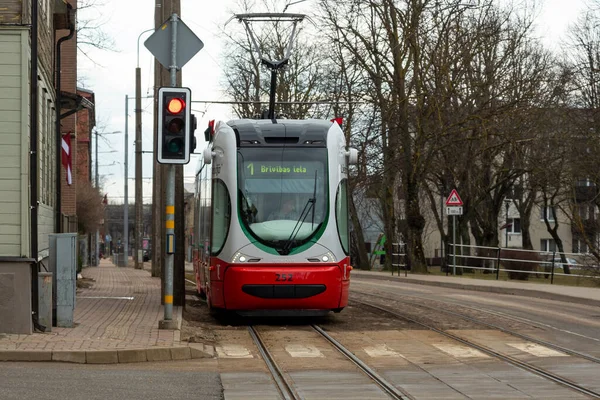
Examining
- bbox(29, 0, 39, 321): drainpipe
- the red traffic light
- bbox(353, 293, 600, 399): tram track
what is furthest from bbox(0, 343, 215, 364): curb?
bbox(353, 293, 600, 399): tram track

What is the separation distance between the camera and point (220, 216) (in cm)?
1645

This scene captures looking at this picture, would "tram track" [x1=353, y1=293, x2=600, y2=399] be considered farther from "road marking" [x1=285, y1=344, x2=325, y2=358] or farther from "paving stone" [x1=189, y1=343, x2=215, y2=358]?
"paving stone" [x1=189, y1=343, x2=215, y2=358]

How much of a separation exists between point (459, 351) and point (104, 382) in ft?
15.7

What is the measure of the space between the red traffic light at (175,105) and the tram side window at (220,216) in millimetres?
2443

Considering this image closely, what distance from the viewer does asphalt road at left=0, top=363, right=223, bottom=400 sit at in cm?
926

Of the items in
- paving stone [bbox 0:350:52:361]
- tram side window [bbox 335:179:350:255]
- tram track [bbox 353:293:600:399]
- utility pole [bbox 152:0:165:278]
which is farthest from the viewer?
utility pole [bbox 152:0:165:278]

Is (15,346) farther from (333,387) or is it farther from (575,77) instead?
(575,77)

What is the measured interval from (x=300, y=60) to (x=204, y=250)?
1407 inches

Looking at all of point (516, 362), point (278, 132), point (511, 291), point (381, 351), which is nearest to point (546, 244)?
point (511, 291)

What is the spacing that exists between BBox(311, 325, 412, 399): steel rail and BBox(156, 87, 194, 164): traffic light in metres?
3.15

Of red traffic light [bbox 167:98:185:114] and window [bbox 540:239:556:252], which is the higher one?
red traffic light [bbox 167:98:185:114]

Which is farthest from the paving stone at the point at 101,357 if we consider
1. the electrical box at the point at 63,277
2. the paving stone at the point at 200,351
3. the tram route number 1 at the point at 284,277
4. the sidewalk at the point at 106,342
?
the tram route number 1 at the point at 284,277

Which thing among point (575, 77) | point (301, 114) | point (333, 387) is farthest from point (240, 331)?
point (301, 114)

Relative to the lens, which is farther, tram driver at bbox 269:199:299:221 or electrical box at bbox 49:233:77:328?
tram driver at bbox 269:199:299:221
